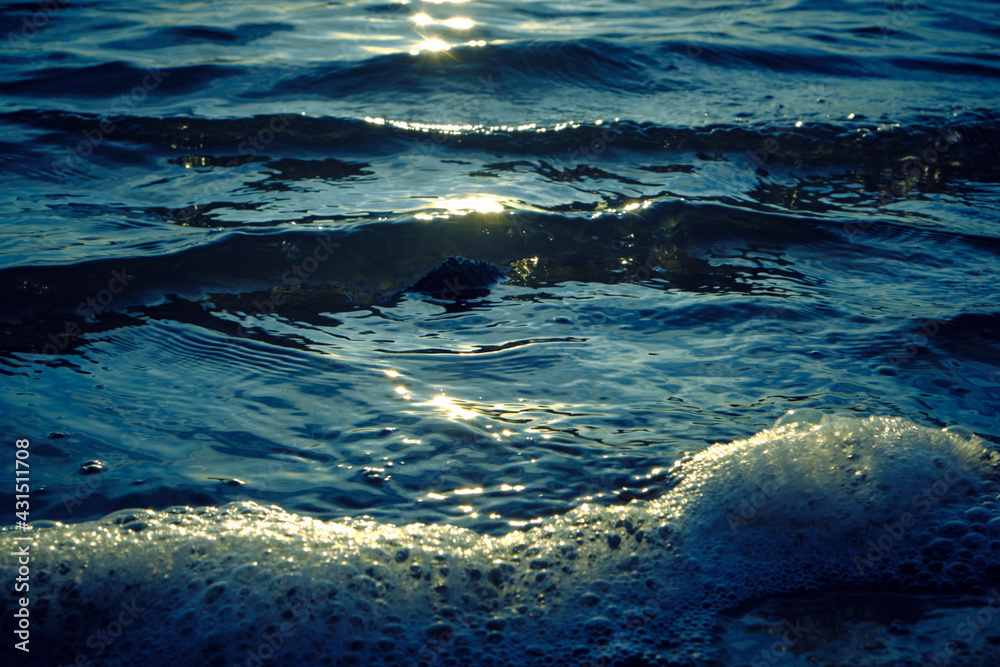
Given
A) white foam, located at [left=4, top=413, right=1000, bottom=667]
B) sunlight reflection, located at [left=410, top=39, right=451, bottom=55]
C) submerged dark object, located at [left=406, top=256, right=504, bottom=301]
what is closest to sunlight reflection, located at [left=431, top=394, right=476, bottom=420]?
white foam, located at [left=4, top=413, right=1000, bottom=667]

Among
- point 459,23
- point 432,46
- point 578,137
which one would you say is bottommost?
point 578,137

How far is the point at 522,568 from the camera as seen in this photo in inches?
81.3

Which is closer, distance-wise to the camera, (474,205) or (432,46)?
(474,205)

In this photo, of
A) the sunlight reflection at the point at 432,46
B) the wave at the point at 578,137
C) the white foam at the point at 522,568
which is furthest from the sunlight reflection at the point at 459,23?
the white foam at the point at 522,568

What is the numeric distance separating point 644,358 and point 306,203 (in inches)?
99.6

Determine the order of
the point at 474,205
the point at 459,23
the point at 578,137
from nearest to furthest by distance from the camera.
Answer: the point at 474,205 → the point at 578,137 → the point at 459,23

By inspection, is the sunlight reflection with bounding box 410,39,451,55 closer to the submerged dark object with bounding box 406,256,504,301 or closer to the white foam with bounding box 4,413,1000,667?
the submerged dark object with bounding box 406,256,504,301

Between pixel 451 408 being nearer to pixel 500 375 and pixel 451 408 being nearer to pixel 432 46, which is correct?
pixel 500 375

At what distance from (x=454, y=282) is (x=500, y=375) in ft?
2.85

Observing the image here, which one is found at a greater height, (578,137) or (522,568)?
(578,137)

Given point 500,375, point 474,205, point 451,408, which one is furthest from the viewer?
point 474,205

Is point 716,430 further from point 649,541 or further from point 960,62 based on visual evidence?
point 960,62

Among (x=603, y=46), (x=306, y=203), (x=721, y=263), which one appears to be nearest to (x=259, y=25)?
(x=603, y=46)

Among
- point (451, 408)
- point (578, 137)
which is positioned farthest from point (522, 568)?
point (578, 137)
